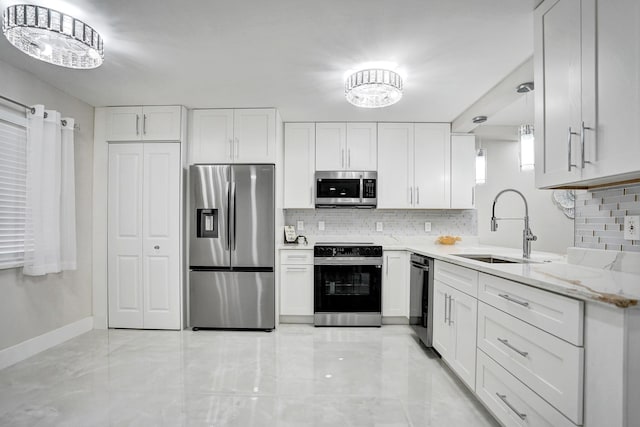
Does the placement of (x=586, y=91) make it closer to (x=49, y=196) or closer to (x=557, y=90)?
(x=557, y=90)

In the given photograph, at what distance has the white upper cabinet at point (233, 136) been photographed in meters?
3.51

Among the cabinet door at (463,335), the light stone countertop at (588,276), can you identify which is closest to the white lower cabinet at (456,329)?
the cabinet door at (463,335)

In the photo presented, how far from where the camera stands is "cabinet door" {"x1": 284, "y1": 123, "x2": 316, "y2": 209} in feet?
12.8

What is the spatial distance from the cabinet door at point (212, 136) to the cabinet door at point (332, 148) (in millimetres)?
1046

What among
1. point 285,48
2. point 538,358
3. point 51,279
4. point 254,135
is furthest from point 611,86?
point 51,279

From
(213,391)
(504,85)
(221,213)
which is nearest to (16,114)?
(221,213)

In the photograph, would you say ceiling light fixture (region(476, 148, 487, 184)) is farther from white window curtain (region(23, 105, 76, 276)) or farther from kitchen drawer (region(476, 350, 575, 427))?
white window curtain (region(23, 105, 76, 276))

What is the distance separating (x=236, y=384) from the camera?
2.25 metres

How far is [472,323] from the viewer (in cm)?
202

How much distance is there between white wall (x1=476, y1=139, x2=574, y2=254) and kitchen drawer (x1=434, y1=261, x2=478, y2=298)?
168cm

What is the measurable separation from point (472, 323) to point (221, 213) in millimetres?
2539

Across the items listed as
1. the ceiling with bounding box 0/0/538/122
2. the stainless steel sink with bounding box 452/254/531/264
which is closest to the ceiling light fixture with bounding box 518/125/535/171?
the ceiling with bounding box 0/0/538/122

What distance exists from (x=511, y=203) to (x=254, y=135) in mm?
3165

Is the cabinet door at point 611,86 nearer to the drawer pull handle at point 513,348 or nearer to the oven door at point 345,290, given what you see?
the drawer pull handle at point 513,348
